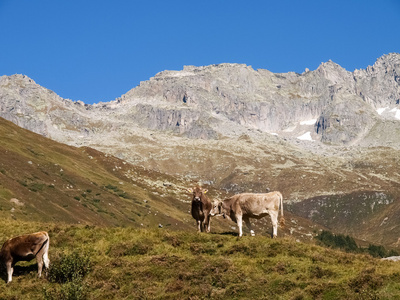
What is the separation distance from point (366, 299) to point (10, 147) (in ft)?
317

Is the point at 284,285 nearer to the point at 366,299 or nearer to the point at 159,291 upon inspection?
the point at 366,299

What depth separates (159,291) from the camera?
21391mm

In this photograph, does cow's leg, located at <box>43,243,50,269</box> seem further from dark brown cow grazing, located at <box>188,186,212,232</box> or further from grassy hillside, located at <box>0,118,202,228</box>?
grassy hillside, located at <box>0,118,202,228</box>

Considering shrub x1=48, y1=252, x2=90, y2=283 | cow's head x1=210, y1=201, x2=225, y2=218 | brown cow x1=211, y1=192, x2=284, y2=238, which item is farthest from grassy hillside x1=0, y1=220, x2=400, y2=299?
cow's head x1=210, y1=201, x2=225, y2=218

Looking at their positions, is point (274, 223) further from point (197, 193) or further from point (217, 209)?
point (197, 193)

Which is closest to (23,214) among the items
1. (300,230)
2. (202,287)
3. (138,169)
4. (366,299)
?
(202,287)

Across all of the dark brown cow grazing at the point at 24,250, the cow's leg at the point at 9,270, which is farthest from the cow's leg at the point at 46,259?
the cow's leg at the point at 9,270

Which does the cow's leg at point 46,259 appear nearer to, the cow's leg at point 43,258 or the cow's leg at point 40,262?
the cow's leg at point 43,258

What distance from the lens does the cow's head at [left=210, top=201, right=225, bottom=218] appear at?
31.2 meters

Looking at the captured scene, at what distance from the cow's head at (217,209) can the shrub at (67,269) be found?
1016 cm

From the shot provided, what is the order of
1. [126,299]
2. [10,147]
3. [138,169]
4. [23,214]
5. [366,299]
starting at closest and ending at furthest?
[366,299] → [126,299] → [23,214] → [10,147] → [138,169]

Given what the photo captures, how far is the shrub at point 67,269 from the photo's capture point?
2241 cm

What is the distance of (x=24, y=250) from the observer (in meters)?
22.6

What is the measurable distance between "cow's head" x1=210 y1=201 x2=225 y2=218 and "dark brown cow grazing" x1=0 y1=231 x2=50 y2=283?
37.5ft
